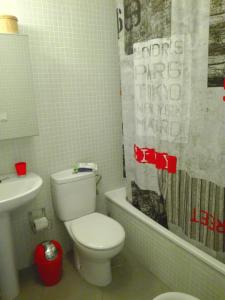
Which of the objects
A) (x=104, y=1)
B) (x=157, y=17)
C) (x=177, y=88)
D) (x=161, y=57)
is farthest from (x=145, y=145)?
(x=104, y=1)

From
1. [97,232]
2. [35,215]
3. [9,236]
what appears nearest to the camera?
[9,236]

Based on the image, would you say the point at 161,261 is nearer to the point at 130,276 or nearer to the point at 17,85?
the point at 130,276

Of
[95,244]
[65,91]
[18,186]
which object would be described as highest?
[65,91]

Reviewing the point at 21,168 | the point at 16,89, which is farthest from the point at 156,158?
the point at 16,89

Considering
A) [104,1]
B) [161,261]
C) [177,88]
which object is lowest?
[161,261]

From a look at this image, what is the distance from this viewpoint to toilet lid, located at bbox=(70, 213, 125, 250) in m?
1.62

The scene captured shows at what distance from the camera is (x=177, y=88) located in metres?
1.49

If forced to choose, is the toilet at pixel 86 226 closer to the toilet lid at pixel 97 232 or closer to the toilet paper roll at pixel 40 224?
the toilet lid at pixel 97 232

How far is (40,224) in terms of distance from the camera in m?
1.86

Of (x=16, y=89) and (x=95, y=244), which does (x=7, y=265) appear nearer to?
(x=95, y=244)

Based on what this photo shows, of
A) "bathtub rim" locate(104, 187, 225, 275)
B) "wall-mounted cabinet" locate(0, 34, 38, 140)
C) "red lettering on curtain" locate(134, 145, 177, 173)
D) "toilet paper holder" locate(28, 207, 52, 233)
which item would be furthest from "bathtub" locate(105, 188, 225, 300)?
"wall-mounted cabinet" locate(0, 34, 38, 140)

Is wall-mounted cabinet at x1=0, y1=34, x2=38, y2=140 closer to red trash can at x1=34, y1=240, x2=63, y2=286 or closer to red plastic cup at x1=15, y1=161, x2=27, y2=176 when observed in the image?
red plastic cup at x1=15, y1=161, x2=27, y2=176

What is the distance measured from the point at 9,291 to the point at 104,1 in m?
2.27

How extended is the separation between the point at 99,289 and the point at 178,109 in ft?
4.54
